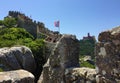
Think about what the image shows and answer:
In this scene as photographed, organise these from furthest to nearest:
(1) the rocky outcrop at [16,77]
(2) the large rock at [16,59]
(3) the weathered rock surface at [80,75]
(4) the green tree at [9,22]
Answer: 1. (4) the green tree at [9,22]
2. (2) the large rock at [16,59]
3. (3) the weathered rock surface at [80,75]
4. (1) the rocky outcrop at [16,77]

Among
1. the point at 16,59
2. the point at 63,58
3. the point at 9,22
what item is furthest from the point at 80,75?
the point at 9,22

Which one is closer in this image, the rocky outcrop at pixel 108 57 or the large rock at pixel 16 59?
the rocky outcrop at pixel 108 57

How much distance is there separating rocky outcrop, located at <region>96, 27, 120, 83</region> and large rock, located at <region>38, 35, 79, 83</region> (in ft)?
6.24

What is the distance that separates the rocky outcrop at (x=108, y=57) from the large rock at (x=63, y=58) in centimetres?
190

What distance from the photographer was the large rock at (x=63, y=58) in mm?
9844

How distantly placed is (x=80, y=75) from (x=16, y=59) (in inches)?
519

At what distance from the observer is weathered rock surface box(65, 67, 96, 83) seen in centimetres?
851

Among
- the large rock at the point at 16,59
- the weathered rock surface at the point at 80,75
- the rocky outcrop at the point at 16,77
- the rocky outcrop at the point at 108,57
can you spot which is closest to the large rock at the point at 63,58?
the weathered rock surface at the point at 80,75

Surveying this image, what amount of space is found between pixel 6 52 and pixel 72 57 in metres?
11.8

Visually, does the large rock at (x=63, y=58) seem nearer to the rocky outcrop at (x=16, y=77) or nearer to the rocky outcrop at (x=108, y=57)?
the rocky outcrop at (x=108, y=57)

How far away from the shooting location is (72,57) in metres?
9.92

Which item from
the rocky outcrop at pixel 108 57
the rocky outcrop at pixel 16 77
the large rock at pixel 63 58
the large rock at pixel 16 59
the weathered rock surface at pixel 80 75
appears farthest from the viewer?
the large rock at pixel 16 59

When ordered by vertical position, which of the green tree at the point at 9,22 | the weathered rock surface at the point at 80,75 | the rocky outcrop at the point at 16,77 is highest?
the green tree at the point at 9,22

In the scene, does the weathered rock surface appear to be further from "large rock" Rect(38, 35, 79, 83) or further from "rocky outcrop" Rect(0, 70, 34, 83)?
"rocky outcrop" Rect(0, 70, 34, 83)
